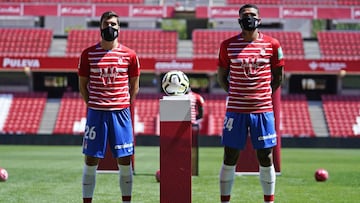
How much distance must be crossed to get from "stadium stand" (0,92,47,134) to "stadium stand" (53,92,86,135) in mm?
1016

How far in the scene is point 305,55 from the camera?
3681 centimetres

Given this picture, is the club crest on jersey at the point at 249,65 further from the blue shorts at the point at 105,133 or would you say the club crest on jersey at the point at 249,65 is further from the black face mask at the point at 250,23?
the blue shorts at the point at 105,133

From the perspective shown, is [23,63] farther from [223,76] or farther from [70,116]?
[223,76]

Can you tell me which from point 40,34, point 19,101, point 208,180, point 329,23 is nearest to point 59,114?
point 19,101

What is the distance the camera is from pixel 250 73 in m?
7.41

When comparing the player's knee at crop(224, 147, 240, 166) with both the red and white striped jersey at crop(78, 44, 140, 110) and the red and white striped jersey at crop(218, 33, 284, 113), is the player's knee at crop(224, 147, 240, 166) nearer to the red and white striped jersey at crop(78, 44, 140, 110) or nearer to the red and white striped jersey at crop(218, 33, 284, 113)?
the red and white striped jersey at crop(218, 33, 284, 113)

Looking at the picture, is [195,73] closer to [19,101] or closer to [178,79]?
[19,101]

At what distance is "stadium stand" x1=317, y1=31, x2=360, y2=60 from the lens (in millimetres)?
36938

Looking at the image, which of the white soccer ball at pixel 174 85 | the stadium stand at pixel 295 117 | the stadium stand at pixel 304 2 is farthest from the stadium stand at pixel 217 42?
the white soccer ball at pixel 174 85

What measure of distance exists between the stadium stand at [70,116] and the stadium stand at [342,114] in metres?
12.0

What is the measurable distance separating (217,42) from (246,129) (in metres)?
30.2

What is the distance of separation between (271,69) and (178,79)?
1045mm

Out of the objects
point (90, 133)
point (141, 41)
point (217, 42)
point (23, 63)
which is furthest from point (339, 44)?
point (90, 133)

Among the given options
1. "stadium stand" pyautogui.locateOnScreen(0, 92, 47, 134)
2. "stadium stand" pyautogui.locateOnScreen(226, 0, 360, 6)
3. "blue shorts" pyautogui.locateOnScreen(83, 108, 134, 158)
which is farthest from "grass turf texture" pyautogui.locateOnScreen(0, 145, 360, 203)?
"stadium stand" pyautogui.locateOnScreen(226, 0, 360, 6)
